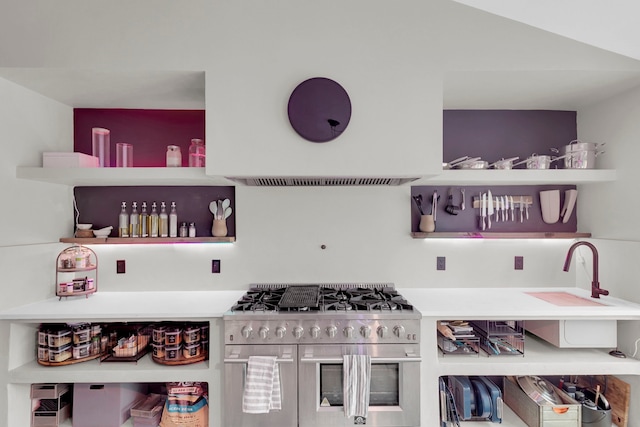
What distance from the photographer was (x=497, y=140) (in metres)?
2.64

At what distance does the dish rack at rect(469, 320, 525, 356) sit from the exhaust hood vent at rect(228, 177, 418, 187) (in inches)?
40.6

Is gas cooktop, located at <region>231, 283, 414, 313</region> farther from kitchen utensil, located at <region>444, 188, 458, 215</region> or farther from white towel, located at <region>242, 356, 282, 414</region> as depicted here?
kitchen utensil, located at <region>444, 188, 458, 215</region>

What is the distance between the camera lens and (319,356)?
1943 millimetres

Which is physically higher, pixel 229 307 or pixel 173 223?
pixel 173 223

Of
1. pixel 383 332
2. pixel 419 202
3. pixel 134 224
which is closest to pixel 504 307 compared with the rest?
pixel 383 332

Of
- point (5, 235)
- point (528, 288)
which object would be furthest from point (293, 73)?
point (528, 288)

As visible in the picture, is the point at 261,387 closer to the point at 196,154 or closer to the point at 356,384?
the point at 356,384

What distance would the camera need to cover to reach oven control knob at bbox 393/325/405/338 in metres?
1.94

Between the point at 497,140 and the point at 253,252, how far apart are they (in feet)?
6.62

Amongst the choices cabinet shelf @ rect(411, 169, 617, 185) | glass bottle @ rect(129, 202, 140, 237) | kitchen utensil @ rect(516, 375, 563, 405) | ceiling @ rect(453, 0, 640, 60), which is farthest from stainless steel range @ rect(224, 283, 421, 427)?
ceiling @ rect(453, 0, 640, 60)

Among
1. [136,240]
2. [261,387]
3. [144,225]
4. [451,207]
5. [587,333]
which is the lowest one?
[261,387]

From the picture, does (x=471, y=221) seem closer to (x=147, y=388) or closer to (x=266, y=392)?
(x=266, y=392)

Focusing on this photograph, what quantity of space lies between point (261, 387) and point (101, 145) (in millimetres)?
1936

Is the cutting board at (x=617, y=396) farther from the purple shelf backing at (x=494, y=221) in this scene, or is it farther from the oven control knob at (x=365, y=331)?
the oven control knob at (x=365, y=331)
